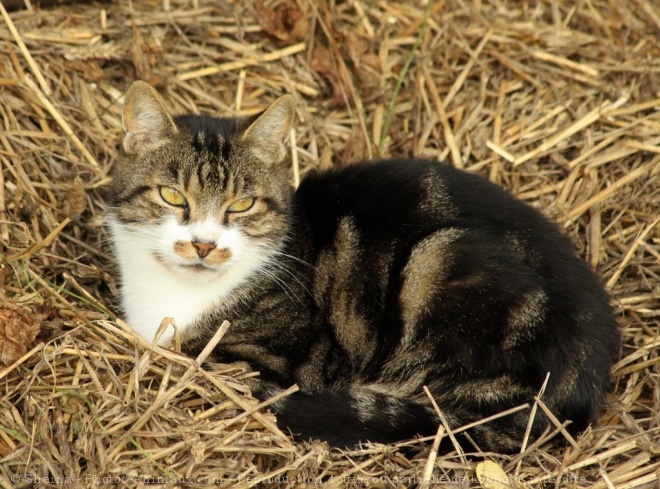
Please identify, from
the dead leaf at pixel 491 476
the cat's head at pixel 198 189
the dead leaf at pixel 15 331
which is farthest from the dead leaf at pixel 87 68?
the dead leaf at pixel 491 476

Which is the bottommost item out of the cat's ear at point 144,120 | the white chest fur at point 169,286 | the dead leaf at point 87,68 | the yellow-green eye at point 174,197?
the white chest fur at point 169,286

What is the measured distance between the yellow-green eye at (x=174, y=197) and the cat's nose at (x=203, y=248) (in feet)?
0.80

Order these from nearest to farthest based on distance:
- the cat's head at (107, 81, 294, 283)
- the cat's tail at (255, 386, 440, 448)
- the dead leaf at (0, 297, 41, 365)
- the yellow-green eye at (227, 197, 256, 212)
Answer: the cat's tail at (255, 386, 440, 448)
the dead leaf at (0, 297, 41, 365)
the cat's head at (107, 81, 294, 283)
the yellow-green eye at (227, 197, 256, 212)

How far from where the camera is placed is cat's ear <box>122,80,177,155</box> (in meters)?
3.38

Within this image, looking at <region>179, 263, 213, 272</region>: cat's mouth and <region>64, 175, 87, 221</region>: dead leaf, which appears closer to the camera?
<region>179, 263, 213, 272</region>: cat's mouth

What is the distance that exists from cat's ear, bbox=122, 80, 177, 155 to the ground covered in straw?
74 cm

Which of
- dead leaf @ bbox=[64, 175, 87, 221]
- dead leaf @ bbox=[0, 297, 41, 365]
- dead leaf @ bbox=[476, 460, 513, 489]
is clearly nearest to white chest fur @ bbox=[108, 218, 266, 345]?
dead leaf @ bbox=[0, 297, 41, 365]

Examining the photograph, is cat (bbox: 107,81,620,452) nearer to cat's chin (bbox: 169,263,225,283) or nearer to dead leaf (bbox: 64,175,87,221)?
cat's chin (bbox: 169,263,225,283)

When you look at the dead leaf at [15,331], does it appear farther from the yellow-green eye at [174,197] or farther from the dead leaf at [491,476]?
the dead leaf at [491,476]

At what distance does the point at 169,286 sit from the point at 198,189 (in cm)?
50

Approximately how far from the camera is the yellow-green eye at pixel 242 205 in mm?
3500

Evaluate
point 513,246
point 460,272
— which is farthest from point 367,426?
point 513,246

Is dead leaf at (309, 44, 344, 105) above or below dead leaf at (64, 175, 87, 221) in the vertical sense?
above

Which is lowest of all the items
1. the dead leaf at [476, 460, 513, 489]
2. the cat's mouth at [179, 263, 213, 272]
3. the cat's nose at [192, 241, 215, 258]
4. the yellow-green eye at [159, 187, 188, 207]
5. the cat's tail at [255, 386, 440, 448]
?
the dead leaf at [476, 460, 513, 489]
